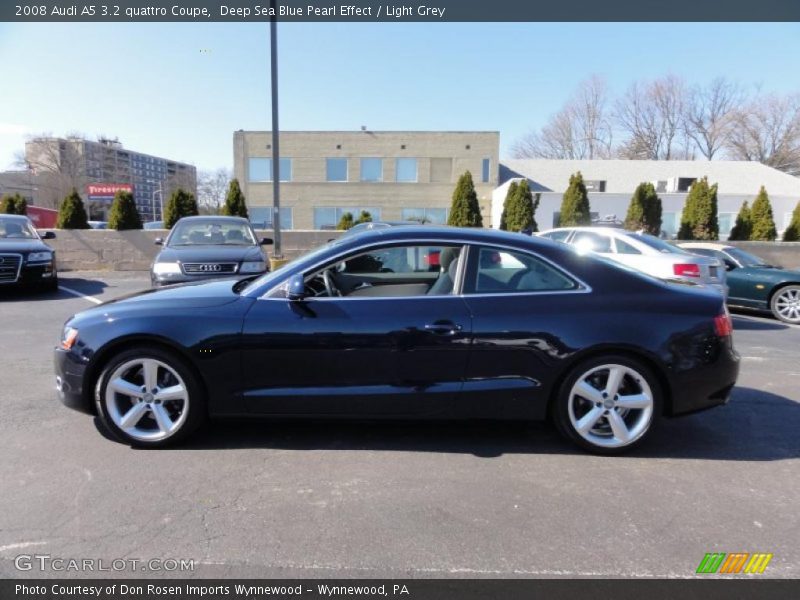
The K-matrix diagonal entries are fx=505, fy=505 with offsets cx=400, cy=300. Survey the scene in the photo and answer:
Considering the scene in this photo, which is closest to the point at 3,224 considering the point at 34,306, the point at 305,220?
the point at 34,306

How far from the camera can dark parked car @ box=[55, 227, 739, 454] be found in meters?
3.39

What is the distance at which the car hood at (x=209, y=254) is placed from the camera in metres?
7.70

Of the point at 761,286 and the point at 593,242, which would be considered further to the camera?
the point at 761,286

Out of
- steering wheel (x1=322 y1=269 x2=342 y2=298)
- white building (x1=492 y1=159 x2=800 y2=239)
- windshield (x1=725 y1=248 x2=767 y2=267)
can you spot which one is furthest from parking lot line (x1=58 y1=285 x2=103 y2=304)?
white building (x1=492 y1=159 x2=800 y2=239)

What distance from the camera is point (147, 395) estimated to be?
137 inches

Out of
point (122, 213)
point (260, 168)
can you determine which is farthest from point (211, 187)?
point (122, 213)

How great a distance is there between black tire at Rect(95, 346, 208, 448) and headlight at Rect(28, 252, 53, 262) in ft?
26.6

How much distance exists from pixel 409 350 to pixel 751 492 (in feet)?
7.37

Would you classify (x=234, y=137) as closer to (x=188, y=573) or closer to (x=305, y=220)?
(x=305, y=220)

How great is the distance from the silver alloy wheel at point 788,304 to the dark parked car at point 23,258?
45.7ft

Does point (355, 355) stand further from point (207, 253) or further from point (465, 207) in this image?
point (465, 207)

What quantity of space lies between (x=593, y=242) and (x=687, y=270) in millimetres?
1659

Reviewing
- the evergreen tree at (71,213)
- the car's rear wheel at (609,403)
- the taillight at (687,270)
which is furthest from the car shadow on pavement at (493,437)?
the evergreen tree at (71,213)

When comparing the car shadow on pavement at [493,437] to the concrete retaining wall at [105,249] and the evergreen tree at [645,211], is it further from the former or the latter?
the evergreen tree at [645,211]
